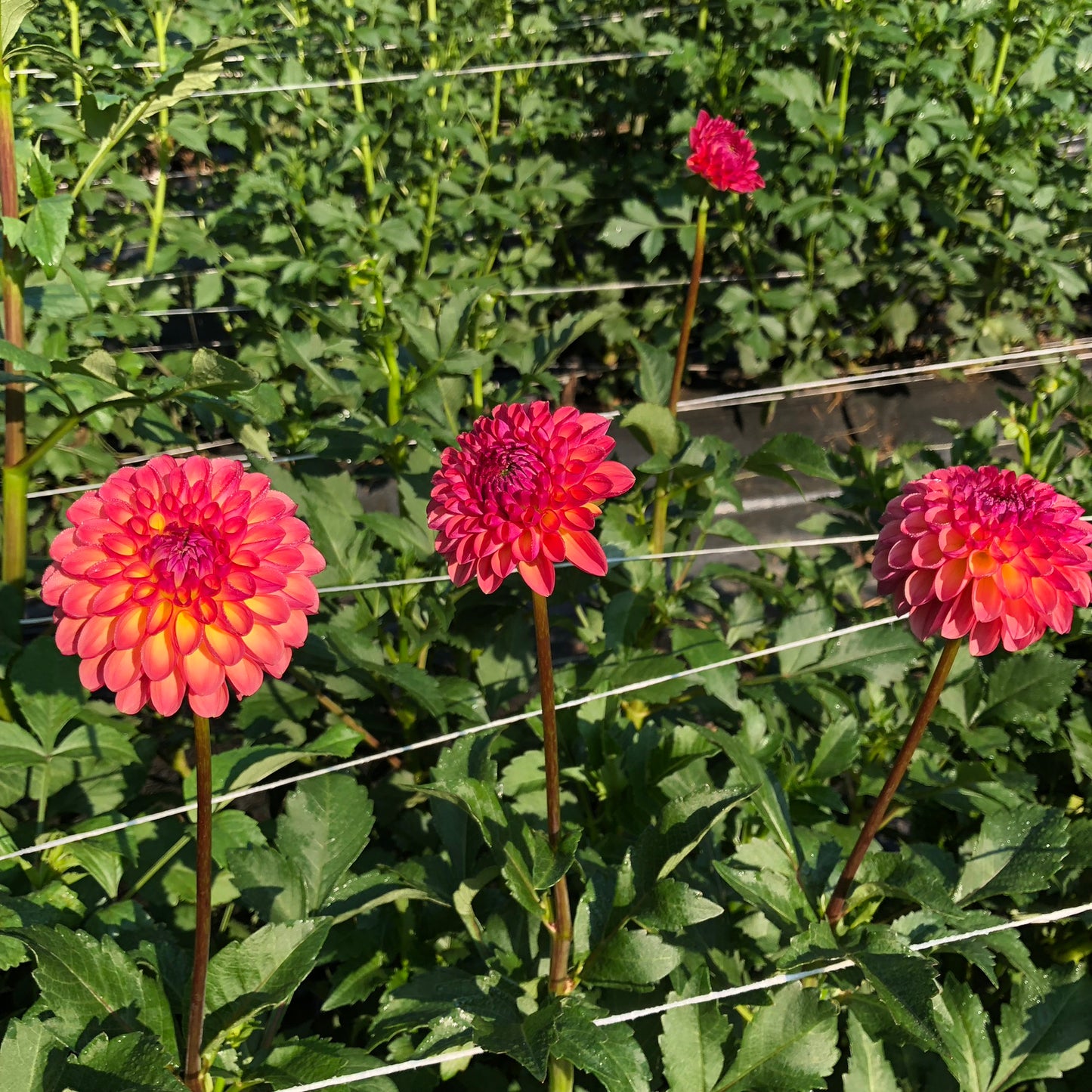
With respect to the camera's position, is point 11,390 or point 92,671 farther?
point 11,390

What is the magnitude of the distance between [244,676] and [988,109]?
118 inches

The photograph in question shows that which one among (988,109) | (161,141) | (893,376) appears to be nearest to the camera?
(161,141)

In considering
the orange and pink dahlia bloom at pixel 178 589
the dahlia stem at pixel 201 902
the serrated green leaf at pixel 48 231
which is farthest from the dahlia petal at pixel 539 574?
the serrated green leaf at pixel 48 231

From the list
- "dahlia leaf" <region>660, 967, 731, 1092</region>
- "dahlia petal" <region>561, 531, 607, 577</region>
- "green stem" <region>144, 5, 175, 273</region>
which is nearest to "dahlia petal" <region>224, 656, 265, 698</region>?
"dahlia petal" <region>561, 531, 607, 577</region>

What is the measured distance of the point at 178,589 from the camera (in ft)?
2.90

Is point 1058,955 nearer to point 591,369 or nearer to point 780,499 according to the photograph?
point 780,499

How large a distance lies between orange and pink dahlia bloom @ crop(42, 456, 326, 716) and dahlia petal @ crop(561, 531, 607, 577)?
0.89 ft

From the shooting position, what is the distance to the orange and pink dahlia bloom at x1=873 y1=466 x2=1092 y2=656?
1.05 metres

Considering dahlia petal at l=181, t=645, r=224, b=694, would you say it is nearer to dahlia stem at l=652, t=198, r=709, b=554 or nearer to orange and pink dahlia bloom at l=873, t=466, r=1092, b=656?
orange and pink dahlia bloom at l=873, t=466, r=1092, b=656

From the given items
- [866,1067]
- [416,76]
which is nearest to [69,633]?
[866,1067]

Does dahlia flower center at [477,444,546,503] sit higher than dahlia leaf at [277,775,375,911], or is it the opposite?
dahlia flower center at [477,444,546,503]

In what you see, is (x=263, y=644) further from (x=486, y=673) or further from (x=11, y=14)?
(x=11, y=14)

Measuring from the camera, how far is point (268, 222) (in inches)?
118

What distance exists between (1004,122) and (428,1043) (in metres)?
3.08
